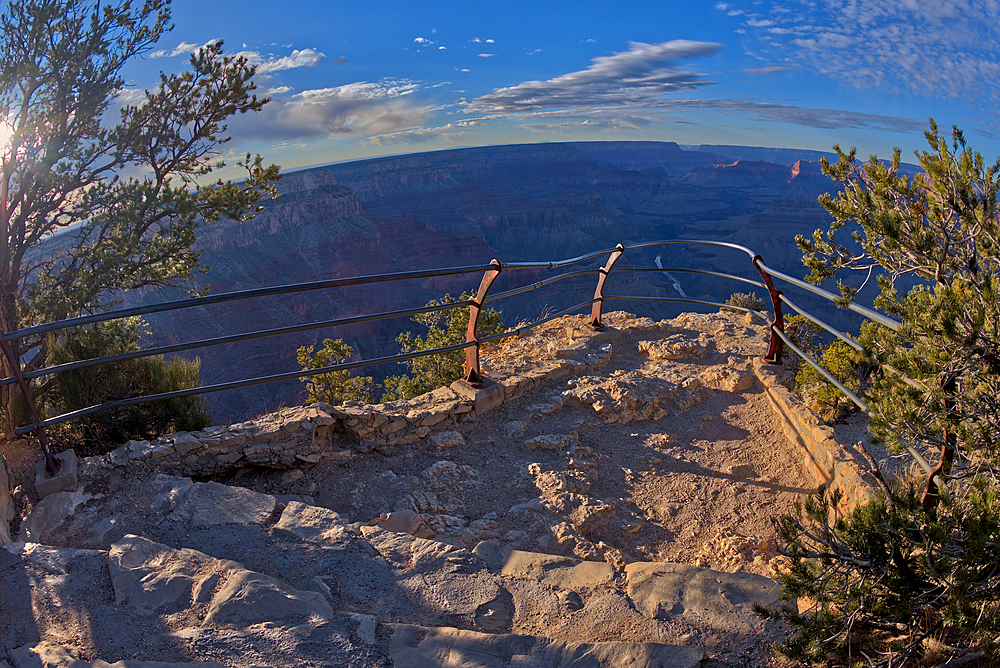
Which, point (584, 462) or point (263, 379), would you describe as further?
point (584, 462)

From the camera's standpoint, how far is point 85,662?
1597mm

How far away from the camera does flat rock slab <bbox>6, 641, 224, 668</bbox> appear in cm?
159

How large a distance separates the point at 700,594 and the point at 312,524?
5.53ft

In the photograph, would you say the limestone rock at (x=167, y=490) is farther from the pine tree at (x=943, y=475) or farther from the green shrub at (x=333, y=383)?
the green shrub at (x=333, y=383)

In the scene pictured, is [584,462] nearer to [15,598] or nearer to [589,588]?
[589,588]

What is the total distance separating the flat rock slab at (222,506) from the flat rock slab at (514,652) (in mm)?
1009

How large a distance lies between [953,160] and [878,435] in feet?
2.92

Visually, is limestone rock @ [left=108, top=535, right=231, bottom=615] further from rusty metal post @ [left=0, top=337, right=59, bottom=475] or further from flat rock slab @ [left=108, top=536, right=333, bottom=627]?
rusty metal post @ [left=0, top=337, right=59, bottom=475]

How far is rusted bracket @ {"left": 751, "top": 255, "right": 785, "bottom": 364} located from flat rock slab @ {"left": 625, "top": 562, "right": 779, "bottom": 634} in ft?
7.43

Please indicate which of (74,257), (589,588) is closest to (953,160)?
(589,588)

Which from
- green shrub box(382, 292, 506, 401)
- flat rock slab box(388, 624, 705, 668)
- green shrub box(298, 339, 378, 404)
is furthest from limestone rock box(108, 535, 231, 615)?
green shrub box(298, 339, 378, 404)

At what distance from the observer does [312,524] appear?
2469 millimetres

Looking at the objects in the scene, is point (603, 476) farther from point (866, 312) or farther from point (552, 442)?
point (866, 312)

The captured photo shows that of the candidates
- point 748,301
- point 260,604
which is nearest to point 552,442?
point 260,604
